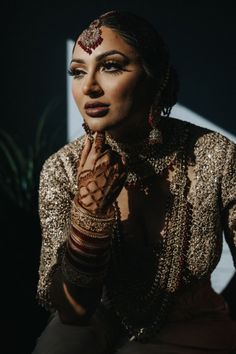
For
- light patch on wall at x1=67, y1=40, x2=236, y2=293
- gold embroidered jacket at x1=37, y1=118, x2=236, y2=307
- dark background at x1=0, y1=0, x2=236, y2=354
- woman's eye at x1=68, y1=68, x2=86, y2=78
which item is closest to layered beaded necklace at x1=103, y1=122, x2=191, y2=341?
gold embroidered jacket at x1=37, y1=118, x2=236, y2=307

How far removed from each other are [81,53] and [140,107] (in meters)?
0.21

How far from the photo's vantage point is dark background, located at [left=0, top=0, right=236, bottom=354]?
286 cm

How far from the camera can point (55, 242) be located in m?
1.74


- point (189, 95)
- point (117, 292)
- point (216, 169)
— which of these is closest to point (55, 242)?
point (117, 292)

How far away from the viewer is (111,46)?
62.6 inches

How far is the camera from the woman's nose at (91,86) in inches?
62.4

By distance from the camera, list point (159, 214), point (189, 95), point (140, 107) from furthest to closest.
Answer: point (189, 95), point (159, 214), point (140, 107)

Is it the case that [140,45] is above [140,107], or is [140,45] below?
above

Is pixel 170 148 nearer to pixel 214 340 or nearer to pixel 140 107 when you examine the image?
pixel 140 107

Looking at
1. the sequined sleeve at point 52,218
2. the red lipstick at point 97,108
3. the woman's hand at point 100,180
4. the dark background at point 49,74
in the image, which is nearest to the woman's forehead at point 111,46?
the red lipstick at point 97,108

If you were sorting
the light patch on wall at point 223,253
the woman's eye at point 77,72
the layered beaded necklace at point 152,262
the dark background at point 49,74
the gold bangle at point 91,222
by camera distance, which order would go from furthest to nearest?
the light patch on wall at point 223,253 → the dark background at point 49,74 → the layered beaded necklace at point 152,262 → the woman's eye at point 77,72 → the gold bangle at point 91,222

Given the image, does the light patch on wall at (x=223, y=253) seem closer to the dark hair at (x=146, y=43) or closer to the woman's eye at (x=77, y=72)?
the dark hair at (x=146, y=43)

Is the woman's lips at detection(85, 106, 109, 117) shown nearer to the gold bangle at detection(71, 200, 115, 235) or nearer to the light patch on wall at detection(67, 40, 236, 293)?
the gold bangle at detection(71, 200, 115, 235)

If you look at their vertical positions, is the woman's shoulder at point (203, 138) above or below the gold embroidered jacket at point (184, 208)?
above
